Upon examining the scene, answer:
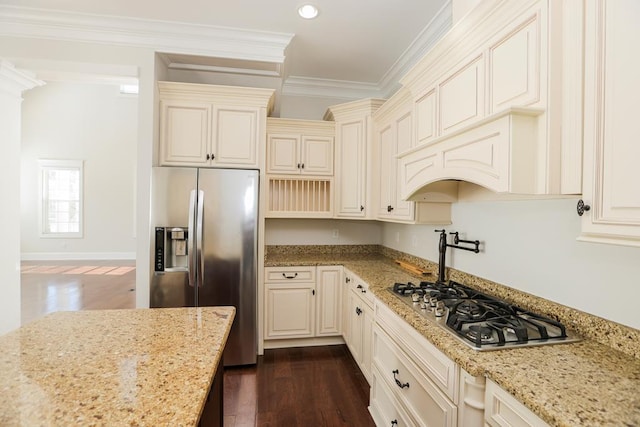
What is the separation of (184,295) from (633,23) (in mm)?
2968

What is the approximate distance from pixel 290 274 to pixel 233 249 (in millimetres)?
638

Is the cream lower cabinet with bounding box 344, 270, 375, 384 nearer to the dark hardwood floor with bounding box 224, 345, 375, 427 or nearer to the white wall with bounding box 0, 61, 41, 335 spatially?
the dark hardwood floor with bounding box 224, 345, 375, 427

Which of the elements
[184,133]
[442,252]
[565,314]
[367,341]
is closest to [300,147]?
[184,133]

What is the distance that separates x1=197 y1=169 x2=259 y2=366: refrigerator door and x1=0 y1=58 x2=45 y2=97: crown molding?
1.84m

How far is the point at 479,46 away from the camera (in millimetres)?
1468


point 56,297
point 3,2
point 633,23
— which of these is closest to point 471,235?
point 633,23

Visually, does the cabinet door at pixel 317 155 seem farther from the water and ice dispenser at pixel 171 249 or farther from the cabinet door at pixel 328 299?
the water and ice dispenser at pixel 171 249

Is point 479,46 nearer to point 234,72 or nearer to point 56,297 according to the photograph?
point 234,72

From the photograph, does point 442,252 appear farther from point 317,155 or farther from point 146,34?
point 146,34

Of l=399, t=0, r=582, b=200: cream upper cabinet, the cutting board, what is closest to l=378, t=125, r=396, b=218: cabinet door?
the cutting board

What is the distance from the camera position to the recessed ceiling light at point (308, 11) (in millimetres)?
2350

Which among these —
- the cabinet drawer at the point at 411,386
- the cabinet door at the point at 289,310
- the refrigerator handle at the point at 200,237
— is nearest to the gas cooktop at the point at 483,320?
the cabinet drawer at the point at 411,386

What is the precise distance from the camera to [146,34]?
269cm

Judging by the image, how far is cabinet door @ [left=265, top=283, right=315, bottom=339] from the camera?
3.09 metres
